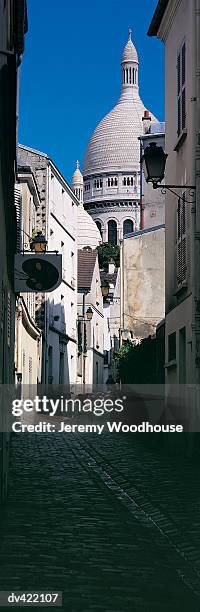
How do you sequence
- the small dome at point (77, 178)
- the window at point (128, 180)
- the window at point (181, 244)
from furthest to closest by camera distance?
the small dome at point (77, 178) → the window at point (128, 180) → the window at point (181, 244)

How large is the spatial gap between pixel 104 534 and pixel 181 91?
10992 mm

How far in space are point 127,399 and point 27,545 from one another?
660 inches

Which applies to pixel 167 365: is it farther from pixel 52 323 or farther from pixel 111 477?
pixel 52 323

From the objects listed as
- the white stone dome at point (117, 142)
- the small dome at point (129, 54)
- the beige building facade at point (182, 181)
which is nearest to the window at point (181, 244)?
the beige building facade at point (182, 181)

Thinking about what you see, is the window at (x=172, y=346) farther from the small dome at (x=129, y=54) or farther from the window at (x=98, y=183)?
the small dome at (x=129, y=54)

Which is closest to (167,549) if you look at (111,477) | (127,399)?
(111,477)

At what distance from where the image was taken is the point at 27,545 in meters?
7.46

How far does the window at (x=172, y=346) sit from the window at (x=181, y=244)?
1398mm

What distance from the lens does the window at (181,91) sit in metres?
17.4

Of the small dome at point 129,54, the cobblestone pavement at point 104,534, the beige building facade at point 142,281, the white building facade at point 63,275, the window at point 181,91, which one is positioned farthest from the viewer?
the small dome at point 129,54

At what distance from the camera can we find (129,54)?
543 feet

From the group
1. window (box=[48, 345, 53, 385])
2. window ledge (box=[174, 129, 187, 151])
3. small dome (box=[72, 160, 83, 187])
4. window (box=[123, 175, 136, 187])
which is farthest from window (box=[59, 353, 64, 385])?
small dome (box=[72, 160, 83, 187])

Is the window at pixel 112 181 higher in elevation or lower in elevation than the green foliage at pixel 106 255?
higher

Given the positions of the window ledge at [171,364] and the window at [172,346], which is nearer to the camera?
the window ledge at [171,364]
